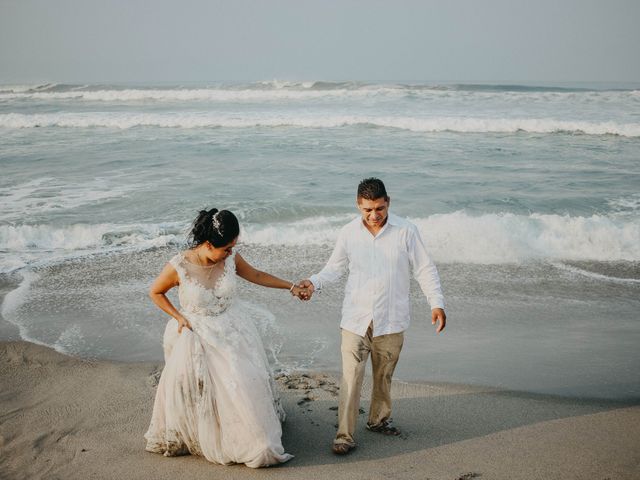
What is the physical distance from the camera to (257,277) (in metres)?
4.25

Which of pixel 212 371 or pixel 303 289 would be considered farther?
pixel 303 289

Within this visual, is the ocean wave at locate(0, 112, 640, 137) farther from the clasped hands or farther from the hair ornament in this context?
the hair ornament

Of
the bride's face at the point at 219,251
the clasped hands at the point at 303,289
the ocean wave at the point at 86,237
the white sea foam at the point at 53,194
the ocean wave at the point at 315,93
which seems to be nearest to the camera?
the bride's face at the point at 219,251

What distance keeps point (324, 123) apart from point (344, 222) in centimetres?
1551

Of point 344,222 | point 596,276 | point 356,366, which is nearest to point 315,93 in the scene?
point 344,222

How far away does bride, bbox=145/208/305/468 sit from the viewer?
3766mm

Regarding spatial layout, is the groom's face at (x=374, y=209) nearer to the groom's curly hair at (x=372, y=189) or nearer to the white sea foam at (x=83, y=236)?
the groom's curly hair at (x=372, y=189)

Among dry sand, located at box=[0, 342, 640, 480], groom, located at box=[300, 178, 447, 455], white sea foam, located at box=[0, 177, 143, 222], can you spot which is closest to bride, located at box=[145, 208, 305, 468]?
dry sand, located at box=[0, 342, 640, 480]

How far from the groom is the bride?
1.88 ft

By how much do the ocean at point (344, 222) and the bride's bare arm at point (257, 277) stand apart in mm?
1471

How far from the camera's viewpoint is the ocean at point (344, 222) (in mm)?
5957

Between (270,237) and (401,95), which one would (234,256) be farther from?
(401,95)

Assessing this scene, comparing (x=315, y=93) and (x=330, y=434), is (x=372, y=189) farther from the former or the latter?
(x=315, y=93)

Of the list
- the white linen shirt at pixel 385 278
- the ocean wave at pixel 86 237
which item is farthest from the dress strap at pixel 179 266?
the ocean wave at pixel 86 237
